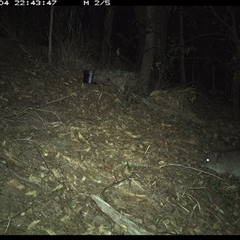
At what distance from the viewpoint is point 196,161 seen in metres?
4.62

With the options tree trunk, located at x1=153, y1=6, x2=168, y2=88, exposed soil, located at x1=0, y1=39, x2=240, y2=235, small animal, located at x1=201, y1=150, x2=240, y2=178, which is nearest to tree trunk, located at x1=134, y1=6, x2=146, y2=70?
tree trunk, located at x1=153, y1=6, x2=168, y2=88

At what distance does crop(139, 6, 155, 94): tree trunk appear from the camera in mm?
5953

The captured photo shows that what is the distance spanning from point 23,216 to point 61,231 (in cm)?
42

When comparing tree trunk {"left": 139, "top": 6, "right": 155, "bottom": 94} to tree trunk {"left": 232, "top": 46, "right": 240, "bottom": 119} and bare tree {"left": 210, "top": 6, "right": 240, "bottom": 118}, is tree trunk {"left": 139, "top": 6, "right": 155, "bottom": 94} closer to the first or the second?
bare tree {"left": 210, "top": 6, "right": 240, "bottom": 118}

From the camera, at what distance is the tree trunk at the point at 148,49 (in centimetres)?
595

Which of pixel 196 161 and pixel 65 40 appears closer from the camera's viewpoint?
pixel 196 161

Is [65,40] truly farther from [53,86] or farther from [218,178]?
[218,178]

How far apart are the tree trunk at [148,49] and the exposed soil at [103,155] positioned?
0.31 m

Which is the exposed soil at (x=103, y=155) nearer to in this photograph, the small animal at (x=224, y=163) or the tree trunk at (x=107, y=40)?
the small animal at (x=224, y=163)

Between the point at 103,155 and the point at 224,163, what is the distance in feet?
6.75

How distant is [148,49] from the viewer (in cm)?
604

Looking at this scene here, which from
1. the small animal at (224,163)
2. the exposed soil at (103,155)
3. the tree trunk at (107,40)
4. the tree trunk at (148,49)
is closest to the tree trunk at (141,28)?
the tree trunk at (148,49)

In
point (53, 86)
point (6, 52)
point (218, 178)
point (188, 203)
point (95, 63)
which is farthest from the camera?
point (95, 63)

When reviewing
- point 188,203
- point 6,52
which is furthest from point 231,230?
point 6,52
